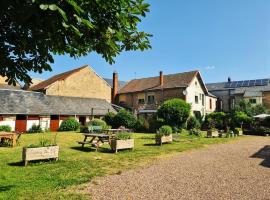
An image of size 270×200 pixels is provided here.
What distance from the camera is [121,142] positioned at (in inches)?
516

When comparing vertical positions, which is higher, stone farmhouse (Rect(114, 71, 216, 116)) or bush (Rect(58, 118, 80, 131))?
stone farmhouse (Rect(114, 71, 216, 116))

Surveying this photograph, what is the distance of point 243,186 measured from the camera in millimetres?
7148

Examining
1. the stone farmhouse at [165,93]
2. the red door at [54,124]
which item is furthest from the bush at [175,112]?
the red door at [54,124]

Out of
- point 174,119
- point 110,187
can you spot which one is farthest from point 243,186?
point 174,119

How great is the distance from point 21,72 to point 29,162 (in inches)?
250

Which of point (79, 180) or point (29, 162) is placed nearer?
point (79, 180)

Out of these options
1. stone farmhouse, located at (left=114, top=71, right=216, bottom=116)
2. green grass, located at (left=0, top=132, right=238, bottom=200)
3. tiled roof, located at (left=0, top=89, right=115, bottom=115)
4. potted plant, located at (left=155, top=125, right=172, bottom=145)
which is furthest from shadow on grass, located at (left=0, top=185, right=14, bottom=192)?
stone farmhouse, located at (left=114, top=71, right=216, bottom=116)

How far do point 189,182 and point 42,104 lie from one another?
27.5m

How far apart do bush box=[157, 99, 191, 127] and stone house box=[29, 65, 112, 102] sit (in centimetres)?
1494

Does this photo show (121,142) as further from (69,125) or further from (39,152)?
(69,125)

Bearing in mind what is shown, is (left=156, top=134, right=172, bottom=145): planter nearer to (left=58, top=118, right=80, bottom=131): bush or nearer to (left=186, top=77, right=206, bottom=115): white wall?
(left=58, top=118, right=80, bottom=131): bush

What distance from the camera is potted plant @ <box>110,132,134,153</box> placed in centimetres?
1289

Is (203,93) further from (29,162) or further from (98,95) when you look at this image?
(29,162)

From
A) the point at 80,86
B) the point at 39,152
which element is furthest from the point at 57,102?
the point at 39,152
